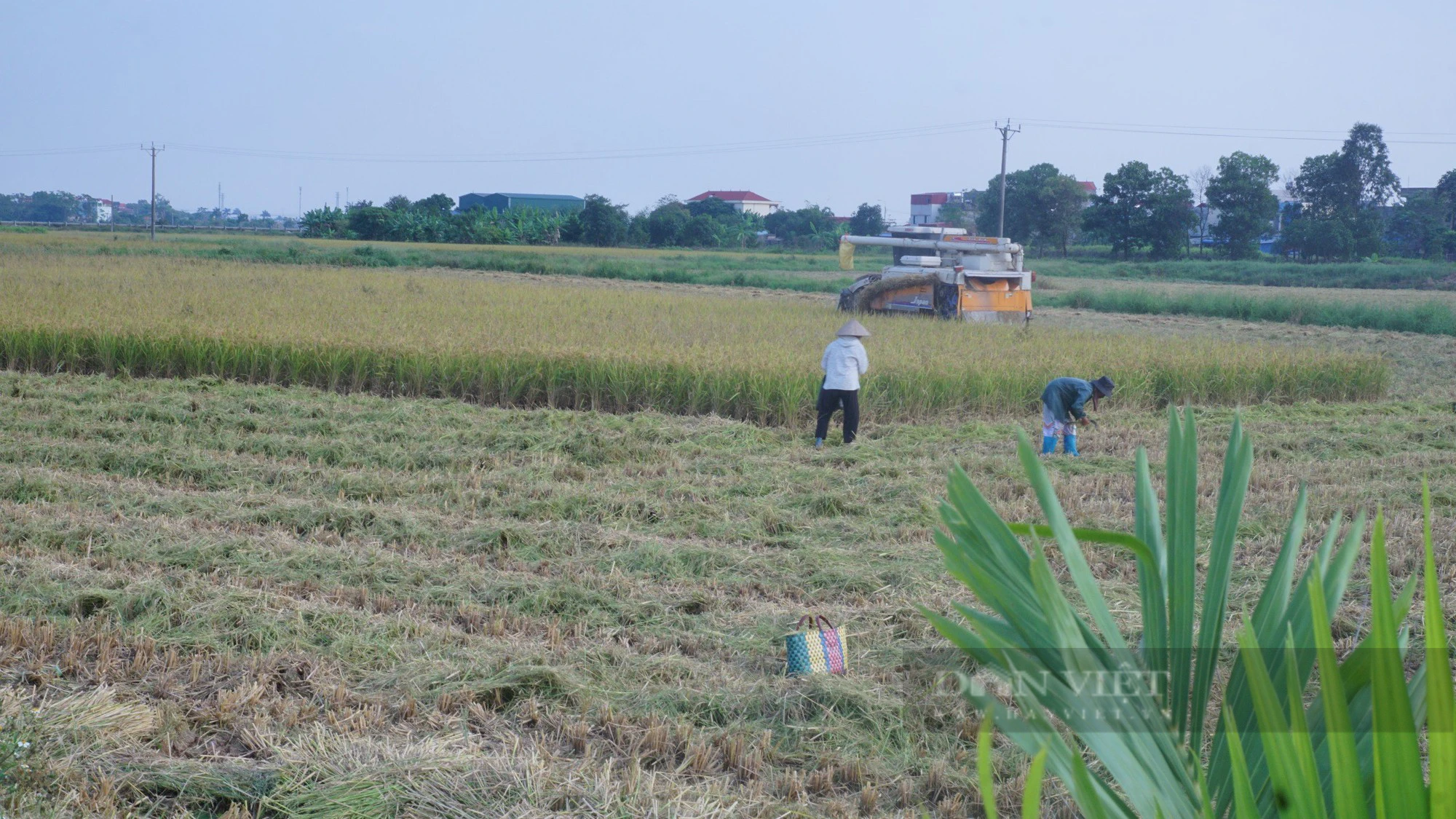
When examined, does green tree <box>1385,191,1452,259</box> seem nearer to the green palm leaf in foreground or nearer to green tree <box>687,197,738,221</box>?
green tree <box>687,197,738,221</box>

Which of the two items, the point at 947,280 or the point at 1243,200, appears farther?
the point at 1243,200

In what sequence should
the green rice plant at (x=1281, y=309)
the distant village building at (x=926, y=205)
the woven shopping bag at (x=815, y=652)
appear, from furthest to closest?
the distant village building at (x=926, y=205)
the green rice plant at (x=1281, y=309)
the woven shopping bag at (x=815, y=652)

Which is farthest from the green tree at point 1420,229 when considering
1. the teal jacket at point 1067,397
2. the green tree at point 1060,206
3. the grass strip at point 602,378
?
the teal jacket at point 1067,397

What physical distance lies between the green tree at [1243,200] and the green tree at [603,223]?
28.2 metres

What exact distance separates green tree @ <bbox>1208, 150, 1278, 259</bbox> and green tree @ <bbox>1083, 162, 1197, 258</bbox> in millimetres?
1763

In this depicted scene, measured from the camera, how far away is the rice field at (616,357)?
1126 centimetres

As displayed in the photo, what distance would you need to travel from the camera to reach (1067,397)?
29.2ft

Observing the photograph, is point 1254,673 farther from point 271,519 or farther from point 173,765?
point 271,519

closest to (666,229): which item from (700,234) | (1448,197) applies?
(700,234)

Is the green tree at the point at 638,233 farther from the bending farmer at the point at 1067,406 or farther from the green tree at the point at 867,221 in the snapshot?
the bending farmer at the point at 1067,406

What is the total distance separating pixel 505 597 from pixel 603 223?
53353 millimetres

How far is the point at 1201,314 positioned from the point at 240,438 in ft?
71.6

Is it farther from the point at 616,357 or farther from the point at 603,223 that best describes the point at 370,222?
the point at 616,357

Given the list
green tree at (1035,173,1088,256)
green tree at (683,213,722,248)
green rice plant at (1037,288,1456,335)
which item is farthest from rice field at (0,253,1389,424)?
green tree at (683,213,722,248)
